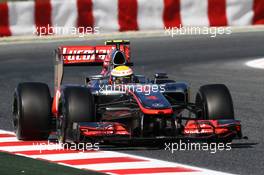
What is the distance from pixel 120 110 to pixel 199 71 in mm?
7850

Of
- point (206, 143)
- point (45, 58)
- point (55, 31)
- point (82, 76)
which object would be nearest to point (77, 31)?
point (55, 31)

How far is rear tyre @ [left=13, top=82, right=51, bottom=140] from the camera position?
41.9ft

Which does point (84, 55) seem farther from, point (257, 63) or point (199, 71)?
point (257, 63)

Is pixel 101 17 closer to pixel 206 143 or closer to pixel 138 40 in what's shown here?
pixel 138 40

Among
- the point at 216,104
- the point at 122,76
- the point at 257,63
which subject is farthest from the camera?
the point at 257,63

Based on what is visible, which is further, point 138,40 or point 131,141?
point 138,40

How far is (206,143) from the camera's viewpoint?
41.1 ft

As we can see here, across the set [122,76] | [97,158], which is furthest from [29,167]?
[122,76]

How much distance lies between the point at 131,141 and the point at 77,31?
1300 cm

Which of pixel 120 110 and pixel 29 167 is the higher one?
pixel 120 110

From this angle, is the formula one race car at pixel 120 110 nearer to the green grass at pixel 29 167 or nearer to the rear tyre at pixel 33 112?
the rear tyre at pixel 33 112

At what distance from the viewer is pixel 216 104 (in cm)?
1262

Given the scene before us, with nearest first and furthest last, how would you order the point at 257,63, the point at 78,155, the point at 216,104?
the point at 78,155
the point at 216,104
the point at 257,63

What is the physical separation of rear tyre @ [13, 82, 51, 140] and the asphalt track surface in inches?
38.9
